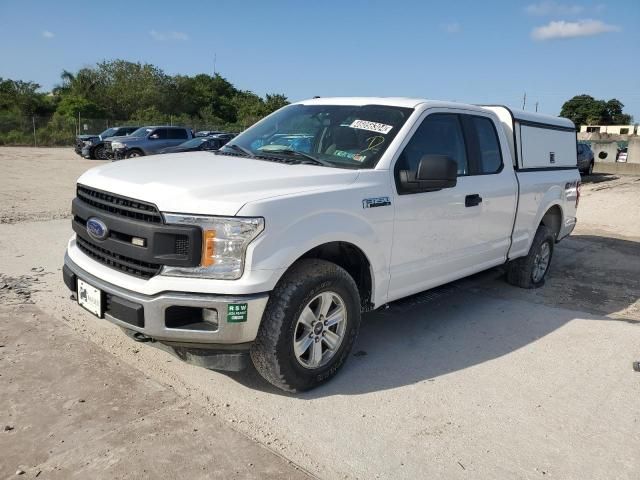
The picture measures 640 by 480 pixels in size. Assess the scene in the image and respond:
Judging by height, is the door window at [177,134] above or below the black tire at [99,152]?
above

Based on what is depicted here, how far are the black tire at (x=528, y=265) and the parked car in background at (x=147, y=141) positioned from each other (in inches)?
654

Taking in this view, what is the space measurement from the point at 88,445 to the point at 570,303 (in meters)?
4.95

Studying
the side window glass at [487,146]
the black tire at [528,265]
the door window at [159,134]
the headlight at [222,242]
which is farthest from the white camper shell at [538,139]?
the door window at [159,134]

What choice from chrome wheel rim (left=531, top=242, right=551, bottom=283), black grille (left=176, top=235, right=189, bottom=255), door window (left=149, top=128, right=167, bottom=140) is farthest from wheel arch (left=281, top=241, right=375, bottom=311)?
door window (left=149, top=128, right=167, bottom=140)

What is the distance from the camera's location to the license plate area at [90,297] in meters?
3.30

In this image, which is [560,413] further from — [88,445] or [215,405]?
[88,445]

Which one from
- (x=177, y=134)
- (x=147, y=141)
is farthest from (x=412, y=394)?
(x=177, y=134)

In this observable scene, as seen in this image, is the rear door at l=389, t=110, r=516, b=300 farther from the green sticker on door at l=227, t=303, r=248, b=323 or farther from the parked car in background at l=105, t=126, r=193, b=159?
the parked car in background at l=105, t=126, r=193, b=159

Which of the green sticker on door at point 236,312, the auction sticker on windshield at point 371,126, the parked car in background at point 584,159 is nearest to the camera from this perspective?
the green sticker on door at point 236,312

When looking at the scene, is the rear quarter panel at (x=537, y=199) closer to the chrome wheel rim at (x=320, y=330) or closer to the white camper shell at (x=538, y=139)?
the white camper shell at (x=538, y=139)

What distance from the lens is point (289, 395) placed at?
3.51 meters

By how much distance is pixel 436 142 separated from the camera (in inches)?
173

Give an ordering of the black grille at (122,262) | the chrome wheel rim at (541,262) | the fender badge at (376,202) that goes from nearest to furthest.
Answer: the black grille at (122,262)
the fender badge at (376,202)
the chrome wheel rim at (541,262)

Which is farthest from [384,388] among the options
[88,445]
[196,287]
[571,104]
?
[571,104]
